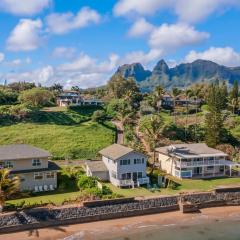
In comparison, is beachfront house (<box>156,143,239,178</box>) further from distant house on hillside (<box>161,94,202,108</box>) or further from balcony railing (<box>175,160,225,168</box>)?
distant house on hillside (<box>161,94,202,108</box>)

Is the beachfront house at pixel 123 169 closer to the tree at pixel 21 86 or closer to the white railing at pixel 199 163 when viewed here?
the white railing at pixel 199 163

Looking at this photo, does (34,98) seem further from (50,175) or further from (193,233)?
(193,233)

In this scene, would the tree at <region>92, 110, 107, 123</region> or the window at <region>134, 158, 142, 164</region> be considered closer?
the window at <region>134, 158, 142, 164</region>

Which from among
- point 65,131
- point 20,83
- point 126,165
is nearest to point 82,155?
point 65,131

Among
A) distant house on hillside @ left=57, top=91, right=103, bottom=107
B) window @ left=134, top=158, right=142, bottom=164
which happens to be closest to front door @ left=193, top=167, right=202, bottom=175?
window @ left=134, top=158, right=142, bottom=164

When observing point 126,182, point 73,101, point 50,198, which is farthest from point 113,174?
point 73,101

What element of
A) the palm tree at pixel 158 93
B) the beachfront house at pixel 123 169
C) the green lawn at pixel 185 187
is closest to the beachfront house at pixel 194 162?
the green lawn at pixel 185 187
